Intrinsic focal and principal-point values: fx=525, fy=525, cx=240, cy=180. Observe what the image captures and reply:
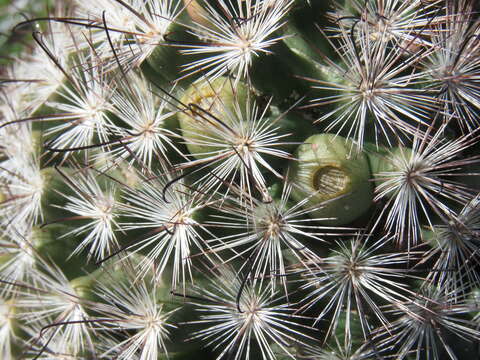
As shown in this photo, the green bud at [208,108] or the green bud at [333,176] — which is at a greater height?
the green bud at [208,108]

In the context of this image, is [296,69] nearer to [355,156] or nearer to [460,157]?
[355,156]

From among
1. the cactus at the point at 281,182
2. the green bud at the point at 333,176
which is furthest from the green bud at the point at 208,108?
the green bud at the point at 333,176

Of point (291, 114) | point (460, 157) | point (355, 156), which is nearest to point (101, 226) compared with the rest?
point (291, 114)

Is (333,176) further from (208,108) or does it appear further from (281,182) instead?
(208,108)

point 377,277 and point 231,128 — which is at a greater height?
point 231,128

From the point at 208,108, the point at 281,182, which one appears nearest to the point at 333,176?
the point at 281,182

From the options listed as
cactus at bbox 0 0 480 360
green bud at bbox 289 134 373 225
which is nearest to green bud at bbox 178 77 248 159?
cactus at bbox 0 0 480 360

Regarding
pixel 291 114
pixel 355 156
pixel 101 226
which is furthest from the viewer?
pixel 101 226

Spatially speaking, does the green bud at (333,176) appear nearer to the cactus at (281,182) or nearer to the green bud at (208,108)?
the cactus at (281,182)

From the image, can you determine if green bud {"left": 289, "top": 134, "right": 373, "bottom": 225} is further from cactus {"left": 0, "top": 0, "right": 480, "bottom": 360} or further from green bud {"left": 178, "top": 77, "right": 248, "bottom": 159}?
green bud {"left": 178, "top": 77, "right": 248, "bottom": 159}
